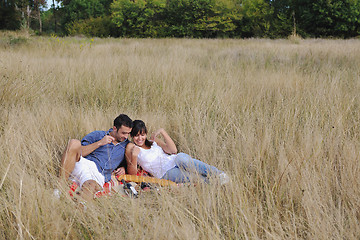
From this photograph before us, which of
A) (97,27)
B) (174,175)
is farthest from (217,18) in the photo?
(174,175)

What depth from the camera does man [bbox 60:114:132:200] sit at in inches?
96.3

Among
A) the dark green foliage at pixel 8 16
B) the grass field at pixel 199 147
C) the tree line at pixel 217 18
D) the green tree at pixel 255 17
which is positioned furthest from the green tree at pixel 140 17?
the grass field at pixel 199 147

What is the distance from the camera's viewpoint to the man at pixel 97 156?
2.45m

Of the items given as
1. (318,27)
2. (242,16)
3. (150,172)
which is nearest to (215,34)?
(242,16)

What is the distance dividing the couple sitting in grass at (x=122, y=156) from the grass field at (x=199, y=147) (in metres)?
0.19

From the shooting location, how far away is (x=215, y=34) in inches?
1297

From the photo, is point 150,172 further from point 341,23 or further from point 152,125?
point 341,23

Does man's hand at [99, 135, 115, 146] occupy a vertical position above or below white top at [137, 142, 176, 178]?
above

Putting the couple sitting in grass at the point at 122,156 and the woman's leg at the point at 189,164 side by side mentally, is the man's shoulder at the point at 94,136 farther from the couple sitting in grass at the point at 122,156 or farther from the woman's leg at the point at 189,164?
the woman's leg at the point at 189,164

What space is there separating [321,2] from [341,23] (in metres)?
2.73

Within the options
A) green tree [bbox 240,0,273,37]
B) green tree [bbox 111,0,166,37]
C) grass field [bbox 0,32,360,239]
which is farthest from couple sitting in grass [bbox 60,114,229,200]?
green tree [bbox 111,0,166,37]

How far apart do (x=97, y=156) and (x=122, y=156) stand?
0.23 m

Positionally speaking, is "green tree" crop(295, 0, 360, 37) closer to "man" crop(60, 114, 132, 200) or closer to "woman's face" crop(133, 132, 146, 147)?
"woman's face" crop(133, 132, 146, 147)

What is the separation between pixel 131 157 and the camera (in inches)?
109
